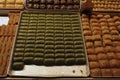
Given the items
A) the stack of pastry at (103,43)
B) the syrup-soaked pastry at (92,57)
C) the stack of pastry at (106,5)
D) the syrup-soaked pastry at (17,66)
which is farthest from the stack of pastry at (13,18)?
the stack of pastry at (106,5)

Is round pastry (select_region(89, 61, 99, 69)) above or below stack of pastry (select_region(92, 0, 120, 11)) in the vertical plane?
below

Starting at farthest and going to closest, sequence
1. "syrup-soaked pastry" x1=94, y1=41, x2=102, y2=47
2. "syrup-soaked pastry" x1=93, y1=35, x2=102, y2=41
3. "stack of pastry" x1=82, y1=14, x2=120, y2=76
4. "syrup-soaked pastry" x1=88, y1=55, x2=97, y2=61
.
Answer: "syrup-soaked pastry" x1=93, y1=35, x2=102, y2=41 < "syrup-soaked pastry" x1=94, y1=41, x2=102, y2=47 < "syrup-soaked pastry" x1=88, y1=55, x2=97, y2=61 < "stack of pastry" x1=82, y1=14, x2=120, y2=76

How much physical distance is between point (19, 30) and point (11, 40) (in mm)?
211

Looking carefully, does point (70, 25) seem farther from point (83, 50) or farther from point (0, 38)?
point (0, 38)

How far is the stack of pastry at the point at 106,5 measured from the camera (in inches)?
164

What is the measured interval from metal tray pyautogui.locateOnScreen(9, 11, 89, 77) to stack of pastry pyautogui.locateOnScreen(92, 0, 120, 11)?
175 centimetres

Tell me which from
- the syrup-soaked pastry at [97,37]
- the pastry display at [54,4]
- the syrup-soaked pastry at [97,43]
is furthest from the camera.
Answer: the pastry display at [54,4]

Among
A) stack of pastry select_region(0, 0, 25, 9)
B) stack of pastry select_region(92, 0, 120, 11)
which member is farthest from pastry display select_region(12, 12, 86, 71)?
stack of pastry select_region(92, 0, 120, 11)

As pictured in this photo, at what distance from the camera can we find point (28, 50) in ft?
9.60

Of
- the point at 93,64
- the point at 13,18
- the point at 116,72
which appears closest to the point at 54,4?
the point at 13,18

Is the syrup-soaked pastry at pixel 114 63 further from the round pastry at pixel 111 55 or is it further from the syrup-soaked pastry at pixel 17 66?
the syrup-soaked pastry at pixel 17 66

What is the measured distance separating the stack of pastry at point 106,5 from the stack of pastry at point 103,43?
0.42 meters

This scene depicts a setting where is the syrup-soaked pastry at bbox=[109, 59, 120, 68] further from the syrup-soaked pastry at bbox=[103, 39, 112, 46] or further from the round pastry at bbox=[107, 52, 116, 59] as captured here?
the syrup-soaked pastry at bbox=[103, 39, 112, 46]

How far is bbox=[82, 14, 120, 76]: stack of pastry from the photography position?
8.99 feet
